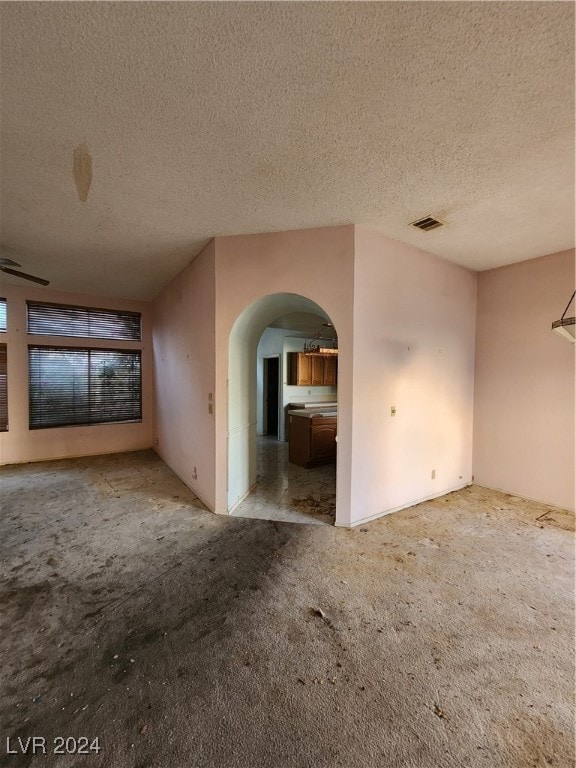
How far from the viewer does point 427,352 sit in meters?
3.60

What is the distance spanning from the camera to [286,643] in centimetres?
172

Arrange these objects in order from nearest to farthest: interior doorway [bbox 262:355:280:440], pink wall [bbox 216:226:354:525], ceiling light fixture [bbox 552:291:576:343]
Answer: ceiling light fixture [bbox 552:291:576:343], pink wall [bbox 216:226:354:525], interior doorway [bbox 262:355:280:440]

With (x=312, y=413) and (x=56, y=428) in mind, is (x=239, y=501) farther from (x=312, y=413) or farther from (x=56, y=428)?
(x=56, y=428)

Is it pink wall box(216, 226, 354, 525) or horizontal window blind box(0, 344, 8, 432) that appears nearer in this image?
pink wall box(216, 226, 354, 525)

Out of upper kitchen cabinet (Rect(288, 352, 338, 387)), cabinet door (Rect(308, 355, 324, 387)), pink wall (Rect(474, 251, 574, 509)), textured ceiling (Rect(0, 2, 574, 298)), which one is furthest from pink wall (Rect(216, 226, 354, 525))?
cabinet door (Rect(308, 355, 324, 387))

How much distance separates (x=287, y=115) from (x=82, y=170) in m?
1.50

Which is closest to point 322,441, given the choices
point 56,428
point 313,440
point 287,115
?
point 313,440

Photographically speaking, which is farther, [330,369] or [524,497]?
[330,369]

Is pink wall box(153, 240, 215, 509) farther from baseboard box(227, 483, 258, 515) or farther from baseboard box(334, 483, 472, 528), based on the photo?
baseboard box(334, 483, 472, 528)

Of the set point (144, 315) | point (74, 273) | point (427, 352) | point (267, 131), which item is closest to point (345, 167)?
point (267, 131)

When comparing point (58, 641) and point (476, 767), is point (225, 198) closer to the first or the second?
point (58, 641)

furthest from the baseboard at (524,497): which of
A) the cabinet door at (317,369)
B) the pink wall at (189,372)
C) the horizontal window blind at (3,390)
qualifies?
the horizontal window blind at (3,390)

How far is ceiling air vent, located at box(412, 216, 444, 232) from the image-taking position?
2.79m

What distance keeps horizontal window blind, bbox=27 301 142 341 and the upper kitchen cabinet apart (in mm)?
3272
